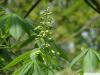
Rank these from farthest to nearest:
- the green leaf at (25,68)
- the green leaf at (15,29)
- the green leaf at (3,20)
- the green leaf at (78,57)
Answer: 1. the green leaf at (3,20)
2. the green leaf at (15,29)
3. the green leaf at (78,57)
4. the green leaf at (25,68)

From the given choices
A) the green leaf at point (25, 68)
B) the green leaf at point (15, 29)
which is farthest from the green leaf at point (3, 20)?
the green leaf at point (25, 68)

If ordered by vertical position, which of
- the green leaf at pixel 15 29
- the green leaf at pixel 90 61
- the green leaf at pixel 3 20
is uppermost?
the green leaf at pixel 3 20

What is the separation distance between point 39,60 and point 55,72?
0.12m

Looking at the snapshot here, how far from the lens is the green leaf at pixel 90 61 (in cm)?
233

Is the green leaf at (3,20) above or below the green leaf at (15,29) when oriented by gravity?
above

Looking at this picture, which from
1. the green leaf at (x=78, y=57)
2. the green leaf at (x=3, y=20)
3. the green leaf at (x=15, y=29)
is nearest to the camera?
the green leaf at (x=78, y=57)

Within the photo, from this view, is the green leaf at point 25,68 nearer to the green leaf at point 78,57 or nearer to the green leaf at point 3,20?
the green leaf at point 78,57

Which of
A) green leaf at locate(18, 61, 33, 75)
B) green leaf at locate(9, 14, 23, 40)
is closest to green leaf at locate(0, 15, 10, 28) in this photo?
green leaf at locate(9, 14, 23, 40)

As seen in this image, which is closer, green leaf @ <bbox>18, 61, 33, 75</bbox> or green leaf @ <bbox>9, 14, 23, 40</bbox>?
green leaf @ <bbox>18, 61, 33, 75</bbox>

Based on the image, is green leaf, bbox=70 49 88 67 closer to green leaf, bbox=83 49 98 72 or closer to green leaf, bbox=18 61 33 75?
green leaf, bbox=83 49 98 72

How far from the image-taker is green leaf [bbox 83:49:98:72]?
2326mm

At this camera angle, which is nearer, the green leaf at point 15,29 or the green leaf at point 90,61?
the green leaf at point 90,61

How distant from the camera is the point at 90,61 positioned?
2410 millimetres

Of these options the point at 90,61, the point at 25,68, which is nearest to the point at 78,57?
the point at 90,61
